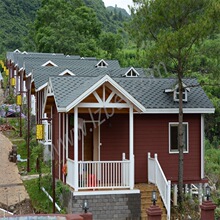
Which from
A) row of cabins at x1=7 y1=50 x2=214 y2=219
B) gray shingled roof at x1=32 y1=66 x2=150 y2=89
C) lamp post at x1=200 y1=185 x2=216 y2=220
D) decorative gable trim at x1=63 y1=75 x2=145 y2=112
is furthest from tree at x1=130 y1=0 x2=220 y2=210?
gray shingled roof at x1=32 y1=66 x2=150 y2=89

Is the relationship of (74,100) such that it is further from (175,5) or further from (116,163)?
(175,5)

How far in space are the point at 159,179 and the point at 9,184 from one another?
508 centimetres

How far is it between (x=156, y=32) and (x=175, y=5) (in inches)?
43.3

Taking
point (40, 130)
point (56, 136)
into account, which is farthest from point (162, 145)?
point (40, 130)

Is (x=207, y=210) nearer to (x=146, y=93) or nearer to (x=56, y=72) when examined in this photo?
(x=146, y=93)

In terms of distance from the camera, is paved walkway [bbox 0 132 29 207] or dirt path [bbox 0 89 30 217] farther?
paved walkway [bbox 0 132 29 207]

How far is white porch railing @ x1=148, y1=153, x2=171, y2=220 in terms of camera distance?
50.6 ft

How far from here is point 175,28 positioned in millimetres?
16312

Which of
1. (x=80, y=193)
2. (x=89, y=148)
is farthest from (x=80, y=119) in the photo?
(x=80, y=193)

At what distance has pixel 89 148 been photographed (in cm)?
1709

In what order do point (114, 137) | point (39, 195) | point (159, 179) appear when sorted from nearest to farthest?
point (159, 179), point (39, 195), point (114, 137)

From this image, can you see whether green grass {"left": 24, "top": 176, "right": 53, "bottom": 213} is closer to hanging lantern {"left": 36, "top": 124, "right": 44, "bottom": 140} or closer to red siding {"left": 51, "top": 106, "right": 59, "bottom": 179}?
red siding {"left": 51, "top": 106, "right": 59, "bottom": 179}

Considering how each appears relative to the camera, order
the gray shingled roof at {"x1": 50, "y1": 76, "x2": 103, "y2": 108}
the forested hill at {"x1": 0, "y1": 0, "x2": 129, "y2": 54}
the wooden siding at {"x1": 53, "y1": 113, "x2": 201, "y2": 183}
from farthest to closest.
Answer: the forested hill at {"x1": 0, "y1": 0, "x2": 129, "y2": 54}
the wooden siding at {"x1": 53, "y1": 113, "x2": 201, "y2": 183}
the gray shingled roof at {"x1": 50, "y1": 76, "x2": 103, "y2": 108}

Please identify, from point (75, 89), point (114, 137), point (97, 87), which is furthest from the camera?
point (114, 137)
